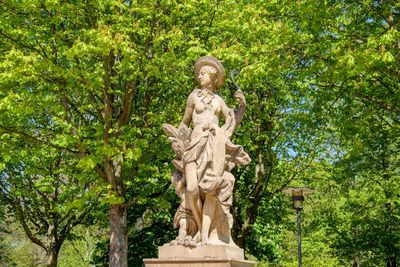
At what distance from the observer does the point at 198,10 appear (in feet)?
62.1

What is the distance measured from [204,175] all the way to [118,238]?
313 inches

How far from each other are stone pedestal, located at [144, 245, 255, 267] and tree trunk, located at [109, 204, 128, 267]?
25.2 ft

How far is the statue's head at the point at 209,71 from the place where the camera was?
10.3 meters

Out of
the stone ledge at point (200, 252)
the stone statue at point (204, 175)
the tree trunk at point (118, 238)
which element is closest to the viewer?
the stone ledge at point (200, 252)

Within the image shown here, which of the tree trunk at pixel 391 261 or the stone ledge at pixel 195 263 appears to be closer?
the stone ledge at pixel 195 263

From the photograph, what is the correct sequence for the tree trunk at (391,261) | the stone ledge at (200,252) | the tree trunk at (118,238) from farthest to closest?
the tree trunk at (391,261) < the tree trunk at (118,238) < the stone ledge at (200,252)

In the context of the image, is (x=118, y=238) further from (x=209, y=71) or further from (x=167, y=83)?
(x=209, y=71)

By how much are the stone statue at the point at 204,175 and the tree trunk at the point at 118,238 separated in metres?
7.33

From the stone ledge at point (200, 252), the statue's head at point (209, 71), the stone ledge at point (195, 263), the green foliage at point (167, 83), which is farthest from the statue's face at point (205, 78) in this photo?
the green foliage at point (167, 83)

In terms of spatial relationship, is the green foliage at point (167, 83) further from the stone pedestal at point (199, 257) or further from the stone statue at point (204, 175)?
the stone pedestal at point (199, 257)

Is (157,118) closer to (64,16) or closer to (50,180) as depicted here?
(64,16)

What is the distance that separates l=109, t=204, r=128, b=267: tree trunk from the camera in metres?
16.6

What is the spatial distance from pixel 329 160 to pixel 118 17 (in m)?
12.5

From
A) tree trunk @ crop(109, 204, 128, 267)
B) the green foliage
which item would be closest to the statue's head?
the green foliage
